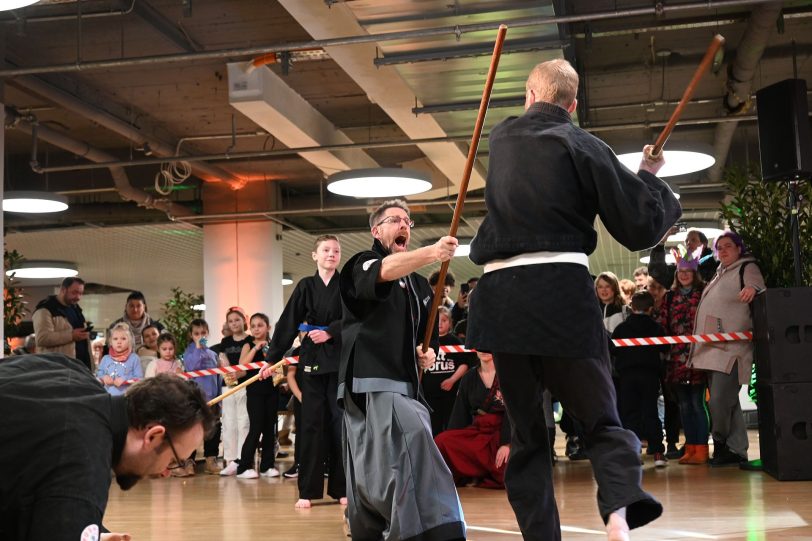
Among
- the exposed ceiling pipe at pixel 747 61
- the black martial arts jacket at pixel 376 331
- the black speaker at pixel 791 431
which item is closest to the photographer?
the black martial arts jacket at pixel 376 331

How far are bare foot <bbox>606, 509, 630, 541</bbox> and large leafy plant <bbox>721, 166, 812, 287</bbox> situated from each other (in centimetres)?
416

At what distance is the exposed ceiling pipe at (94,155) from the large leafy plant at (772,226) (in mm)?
6818

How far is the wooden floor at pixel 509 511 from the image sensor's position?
4246mm

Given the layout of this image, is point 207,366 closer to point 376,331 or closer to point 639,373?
point 639,373

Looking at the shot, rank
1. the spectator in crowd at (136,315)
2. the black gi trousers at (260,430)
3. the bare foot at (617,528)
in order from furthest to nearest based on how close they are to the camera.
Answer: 1. the spectator in crowd at (136,315)
2. the black gi trousers at (260,430)
3. the bare foot at (617,528)

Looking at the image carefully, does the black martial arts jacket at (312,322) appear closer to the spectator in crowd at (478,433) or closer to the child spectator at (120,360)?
the spectator in crowd at (478,433)

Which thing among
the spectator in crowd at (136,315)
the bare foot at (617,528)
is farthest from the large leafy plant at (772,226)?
the spectator in crowd at (136,315)

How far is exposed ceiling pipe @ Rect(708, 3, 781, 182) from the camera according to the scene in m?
8.27

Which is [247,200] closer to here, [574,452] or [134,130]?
[134,130]

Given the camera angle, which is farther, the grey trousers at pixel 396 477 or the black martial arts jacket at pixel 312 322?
the black martial arts jacket at pixel 312 322

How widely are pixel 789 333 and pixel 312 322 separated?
2.82 meters

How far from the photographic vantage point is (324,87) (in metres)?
11.0

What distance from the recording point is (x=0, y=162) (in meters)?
8.34

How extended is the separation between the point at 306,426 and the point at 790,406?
2811 mm
